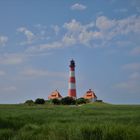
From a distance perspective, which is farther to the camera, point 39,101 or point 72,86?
point 39,101

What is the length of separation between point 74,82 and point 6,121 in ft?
205

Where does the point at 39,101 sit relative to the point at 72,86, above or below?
below

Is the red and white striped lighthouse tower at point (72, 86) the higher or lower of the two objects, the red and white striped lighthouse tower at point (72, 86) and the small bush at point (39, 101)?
the higher

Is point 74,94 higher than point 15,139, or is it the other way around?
point 74,94

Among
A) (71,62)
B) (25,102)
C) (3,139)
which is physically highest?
(71,62)

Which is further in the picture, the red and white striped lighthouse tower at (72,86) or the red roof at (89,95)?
the red roof at (89,95)

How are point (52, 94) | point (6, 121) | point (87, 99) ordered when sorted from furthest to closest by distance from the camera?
point (52, 94), point (87, 99), point (6, 121)

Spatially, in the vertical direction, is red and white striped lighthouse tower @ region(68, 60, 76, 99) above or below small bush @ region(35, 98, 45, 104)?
above

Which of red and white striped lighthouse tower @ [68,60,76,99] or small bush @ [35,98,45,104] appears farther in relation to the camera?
small bush @ [35,98,45,104]

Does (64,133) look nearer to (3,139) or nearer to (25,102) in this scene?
(3,139)

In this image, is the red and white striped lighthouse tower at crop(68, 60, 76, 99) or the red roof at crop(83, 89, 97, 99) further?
the red roof at crop(83, 89, 97, 99)

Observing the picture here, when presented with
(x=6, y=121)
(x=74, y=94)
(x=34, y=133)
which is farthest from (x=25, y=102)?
(x=34, y=133)

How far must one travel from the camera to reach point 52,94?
102 meters

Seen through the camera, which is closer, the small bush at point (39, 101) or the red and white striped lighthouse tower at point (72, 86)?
the red and white striped lighthouse tower at point (72, 86)
